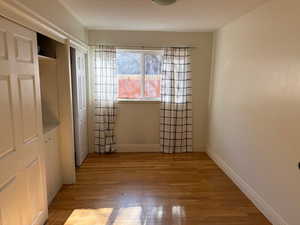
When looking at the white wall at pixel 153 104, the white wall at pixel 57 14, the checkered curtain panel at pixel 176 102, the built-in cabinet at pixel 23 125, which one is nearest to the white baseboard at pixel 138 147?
the white wall at pixel 153 104

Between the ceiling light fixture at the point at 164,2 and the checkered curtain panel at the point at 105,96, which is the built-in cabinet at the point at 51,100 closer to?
the checkered curtain panel at the point at 105,96

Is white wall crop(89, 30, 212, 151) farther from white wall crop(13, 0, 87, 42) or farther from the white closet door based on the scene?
white wall crop(13, 0, 87, 42)

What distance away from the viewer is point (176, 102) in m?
4.08

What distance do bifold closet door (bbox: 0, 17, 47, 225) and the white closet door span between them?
1.32 meters

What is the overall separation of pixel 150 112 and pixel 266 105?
7.48 ft

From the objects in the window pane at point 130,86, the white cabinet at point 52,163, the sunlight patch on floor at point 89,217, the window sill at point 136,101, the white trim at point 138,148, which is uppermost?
the window pane at point 130,86

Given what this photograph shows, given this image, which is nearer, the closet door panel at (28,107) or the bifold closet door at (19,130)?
the bifold closet door at (19,130)

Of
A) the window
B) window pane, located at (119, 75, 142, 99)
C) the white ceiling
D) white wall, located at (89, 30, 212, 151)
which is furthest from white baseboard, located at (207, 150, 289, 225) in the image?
the white ceiling

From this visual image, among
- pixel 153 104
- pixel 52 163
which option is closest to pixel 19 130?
pixel 52 163

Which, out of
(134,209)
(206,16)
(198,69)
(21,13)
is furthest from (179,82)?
(21,13)

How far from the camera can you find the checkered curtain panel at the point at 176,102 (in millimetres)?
3955

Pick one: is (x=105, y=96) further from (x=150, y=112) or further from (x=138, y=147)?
(x=138, y=147)

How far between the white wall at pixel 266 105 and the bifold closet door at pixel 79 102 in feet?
7.71

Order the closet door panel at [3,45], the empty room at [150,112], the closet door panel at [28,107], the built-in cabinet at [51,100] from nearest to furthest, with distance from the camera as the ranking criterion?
the closet door panel at [3,45], the closet door panel at [28,107], the empty room at [150,112], the built-in cabinet at [51,100]
